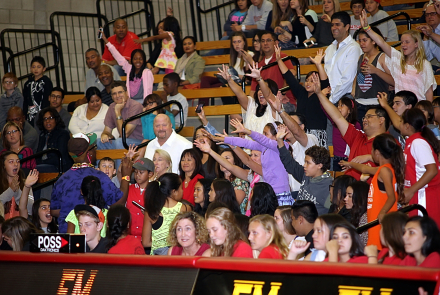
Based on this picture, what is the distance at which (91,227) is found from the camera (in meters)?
6.07

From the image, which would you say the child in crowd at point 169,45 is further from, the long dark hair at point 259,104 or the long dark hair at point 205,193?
the long dark hair at point 205,193

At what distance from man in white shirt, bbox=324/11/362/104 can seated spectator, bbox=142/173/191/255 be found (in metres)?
3.40

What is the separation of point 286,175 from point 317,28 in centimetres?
460

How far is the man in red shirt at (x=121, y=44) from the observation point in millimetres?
12672

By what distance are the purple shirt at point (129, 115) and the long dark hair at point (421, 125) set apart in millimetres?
5021

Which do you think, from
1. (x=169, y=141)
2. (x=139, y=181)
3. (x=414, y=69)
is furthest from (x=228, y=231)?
(x=414, y=69)

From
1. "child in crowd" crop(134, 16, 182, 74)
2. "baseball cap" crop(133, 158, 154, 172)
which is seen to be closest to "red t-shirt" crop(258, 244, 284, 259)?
"baseball cap" crop(133, 158, 154, 172)

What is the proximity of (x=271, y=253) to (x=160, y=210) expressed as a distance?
1751mm

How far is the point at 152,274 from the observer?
3824mm

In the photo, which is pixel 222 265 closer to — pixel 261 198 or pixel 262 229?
pixel 262 229

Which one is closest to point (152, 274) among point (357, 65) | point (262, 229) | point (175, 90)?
point (262, 229)

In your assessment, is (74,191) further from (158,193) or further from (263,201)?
(263,201)

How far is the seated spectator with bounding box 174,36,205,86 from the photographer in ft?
38.3

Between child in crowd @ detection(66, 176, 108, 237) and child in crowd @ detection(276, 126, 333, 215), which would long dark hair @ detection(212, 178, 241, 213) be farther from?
child in crowd @ detection(66, 176, 108, 237)
